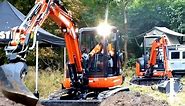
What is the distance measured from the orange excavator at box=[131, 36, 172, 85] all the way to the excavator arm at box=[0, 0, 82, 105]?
31.1 ft

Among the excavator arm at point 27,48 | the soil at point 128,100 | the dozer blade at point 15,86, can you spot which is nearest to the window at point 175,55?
the soil at point 128,100

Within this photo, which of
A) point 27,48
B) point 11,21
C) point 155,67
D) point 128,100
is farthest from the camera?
point 155,67

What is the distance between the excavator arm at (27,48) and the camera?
671cm

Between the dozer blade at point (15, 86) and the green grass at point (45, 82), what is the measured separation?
276 inches

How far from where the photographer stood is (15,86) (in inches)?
263

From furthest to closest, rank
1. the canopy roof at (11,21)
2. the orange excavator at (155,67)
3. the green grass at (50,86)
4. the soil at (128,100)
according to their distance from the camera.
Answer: the orange excavator at (155,67) < the green grass at (50,86) < the canopy roof at (11,21) < the soil at (128,100)

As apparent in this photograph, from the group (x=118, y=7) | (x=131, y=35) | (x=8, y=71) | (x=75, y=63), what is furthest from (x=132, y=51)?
(x=8, y=71)

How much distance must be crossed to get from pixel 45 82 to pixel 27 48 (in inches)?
305

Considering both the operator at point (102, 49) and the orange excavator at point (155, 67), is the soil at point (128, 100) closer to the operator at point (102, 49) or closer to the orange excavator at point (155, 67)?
the operator at point (102, 49)

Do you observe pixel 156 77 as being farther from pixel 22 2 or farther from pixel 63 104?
pixel 63 104

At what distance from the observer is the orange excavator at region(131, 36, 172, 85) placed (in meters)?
20.3

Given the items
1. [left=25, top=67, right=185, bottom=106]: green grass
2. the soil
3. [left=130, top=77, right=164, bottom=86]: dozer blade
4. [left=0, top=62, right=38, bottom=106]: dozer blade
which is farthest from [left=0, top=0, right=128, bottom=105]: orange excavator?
[left=130, top=77, right=164, bottom=86]: dozer blade

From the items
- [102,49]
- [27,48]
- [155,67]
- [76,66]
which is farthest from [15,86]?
[155,67]

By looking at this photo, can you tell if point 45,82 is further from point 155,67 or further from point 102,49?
point 155,67
